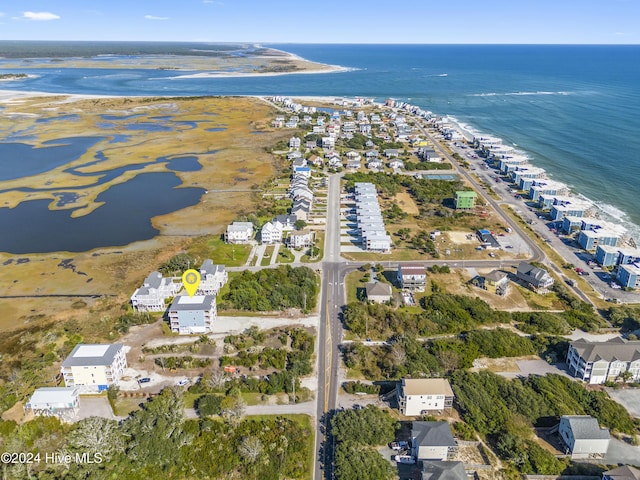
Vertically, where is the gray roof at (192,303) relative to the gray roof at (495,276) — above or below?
below

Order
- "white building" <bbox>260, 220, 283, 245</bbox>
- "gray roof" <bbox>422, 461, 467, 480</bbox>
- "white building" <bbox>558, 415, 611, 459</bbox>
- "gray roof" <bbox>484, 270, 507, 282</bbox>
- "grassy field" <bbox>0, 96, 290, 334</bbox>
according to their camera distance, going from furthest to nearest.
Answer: "white building" <bbox>260, 220, 283, 245</bbox> < "gray roof" <bbox>484, 270, 507, 282</bbox> < "grassy field" <bbox>0, 96, 290, 334</bbox> < "white building" <bbox>558, 415, 611, 459</bbox> < "gray roof" <bbox>422, 461, 467, 480</bbox>

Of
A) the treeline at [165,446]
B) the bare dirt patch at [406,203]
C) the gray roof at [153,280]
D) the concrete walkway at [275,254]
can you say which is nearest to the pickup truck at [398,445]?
the treeline at [165,446]

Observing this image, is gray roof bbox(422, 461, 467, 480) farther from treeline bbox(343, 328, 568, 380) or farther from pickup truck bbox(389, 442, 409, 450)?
treeline bbox(343, 328, 568, 380)

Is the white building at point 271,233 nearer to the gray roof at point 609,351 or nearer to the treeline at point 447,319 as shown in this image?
the treeline at point 447,319

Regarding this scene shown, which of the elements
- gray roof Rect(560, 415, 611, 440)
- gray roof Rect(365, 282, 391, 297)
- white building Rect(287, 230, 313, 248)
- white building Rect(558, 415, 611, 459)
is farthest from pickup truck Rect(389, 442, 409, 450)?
white building Rect(287, 230, 313, 248)

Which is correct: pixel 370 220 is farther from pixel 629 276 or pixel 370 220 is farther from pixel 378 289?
pixel 629 276
